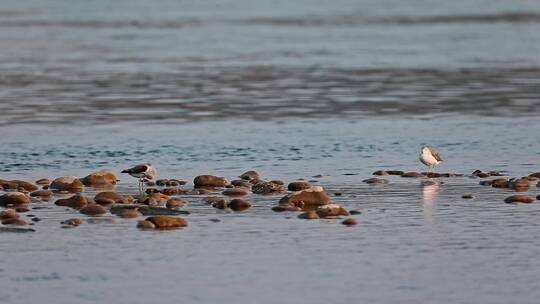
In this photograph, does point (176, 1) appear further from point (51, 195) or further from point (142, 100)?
point (51, 195)

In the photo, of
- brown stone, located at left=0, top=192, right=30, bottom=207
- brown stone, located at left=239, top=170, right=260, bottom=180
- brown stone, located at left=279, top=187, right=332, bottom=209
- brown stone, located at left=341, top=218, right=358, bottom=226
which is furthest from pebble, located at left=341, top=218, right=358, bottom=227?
brown stone, located at left=0, top=192, right=30, bottom=207


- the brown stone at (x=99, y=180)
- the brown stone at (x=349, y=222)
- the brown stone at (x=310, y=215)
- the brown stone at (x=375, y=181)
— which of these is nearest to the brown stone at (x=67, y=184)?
the brown stone at (x=99, y=180)

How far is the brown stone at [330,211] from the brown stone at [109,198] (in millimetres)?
3468

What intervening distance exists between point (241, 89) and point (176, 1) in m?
77.4

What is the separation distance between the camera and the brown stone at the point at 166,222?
22016 mm

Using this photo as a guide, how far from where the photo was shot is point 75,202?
24.0 metres

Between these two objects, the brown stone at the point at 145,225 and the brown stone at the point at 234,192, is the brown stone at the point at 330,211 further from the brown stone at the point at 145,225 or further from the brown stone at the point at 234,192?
the brown stone at the point at 145,225

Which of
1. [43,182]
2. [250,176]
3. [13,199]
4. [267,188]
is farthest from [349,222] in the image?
[43,182]

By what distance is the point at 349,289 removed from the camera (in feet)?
59.0

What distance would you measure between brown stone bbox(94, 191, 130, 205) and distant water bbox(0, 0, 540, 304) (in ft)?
2.66

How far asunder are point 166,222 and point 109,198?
2.33 metres

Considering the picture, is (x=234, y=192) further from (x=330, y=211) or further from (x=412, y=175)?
(x=412, y=175)

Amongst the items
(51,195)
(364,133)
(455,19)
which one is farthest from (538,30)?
(51,195)

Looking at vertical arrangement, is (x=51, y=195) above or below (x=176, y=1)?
below
